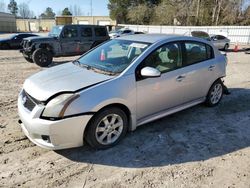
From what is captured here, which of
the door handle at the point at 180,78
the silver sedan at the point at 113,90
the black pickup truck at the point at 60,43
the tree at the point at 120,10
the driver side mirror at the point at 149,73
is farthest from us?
the tree at the point at 120,10

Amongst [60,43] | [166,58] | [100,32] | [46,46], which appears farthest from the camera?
[100,32]

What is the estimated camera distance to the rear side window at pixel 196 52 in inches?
175

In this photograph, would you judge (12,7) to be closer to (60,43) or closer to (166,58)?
(60,43)

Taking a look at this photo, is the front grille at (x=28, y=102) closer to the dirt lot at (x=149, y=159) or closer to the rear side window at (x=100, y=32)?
the dirt lot at (x=149, y=159)

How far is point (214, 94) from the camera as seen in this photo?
17.4ft

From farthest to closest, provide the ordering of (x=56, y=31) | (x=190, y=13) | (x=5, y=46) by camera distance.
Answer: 1. (x=190, y=13)
2. (x=5, y=46)
3. (x=56, y=31)

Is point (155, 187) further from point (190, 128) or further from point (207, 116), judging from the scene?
point (207, 116)

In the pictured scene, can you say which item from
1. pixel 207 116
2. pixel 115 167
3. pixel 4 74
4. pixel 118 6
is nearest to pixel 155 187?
pixel 115 167

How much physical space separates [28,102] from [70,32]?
8624mm

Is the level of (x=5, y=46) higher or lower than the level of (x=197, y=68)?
lower

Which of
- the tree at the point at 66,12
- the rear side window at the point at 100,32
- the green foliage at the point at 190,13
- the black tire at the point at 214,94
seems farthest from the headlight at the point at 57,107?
the tree at the point at 66,12

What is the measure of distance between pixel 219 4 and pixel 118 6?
1033 inches

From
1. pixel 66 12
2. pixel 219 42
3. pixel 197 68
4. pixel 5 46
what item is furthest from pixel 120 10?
pixel 197 68

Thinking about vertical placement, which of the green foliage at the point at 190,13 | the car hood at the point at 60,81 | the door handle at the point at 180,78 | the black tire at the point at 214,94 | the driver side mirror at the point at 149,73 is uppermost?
the green foliage at the point at 190,13
